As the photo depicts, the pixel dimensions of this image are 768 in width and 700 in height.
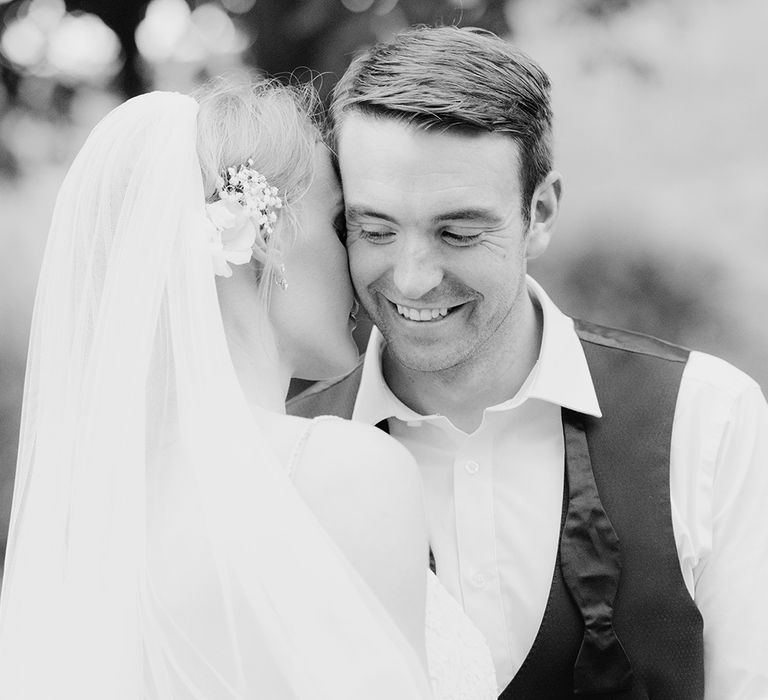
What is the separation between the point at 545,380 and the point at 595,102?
1.17m

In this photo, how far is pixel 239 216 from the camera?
178 centimetres

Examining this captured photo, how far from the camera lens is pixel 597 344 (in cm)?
250

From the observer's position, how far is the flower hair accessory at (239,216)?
176 cm

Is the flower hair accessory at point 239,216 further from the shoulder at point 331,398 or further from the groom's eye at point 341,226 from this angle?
the shoulder at point 331,398

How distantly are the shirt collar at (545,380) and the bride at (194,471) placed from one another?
1.95 ft

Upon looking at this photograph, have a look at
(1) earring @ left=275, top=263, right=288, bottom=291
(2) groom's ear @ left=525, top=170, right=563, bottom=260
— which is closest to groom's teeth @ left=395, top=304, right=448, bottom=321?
(2) groom's ear @ left=525, top=170, right=563, bottom=260

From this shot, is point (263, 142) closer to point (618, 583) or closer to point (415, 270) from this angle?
point (415, 270)

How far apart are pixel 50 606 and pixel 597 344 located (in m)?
1.32

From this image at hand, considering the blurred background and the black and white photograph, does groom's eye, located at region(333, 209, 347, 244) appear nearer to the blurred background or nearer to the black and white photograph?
the black and white photograph

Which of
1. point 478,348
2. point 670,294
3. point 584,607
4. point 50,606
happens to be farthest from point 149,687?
point 670,294

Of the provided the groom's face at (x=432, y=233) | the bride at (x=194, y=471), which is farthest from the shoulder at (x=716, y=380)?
the bride at (x=194, y=471)

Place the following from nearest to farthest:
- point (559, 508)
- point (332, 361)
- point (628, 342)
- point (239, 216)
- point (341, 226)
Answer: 1. point (239, 216)
2. point (332, 361)
3. point (341, 226)
4. point (559, 508)
5. point (628, 342)

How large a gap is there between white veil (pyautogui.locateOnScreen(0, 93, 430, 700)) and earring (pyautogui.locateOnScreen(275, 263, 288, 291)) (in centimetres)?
20

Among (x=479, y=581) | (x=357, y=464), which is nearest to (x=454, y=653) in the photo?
(x=479, y=581)
